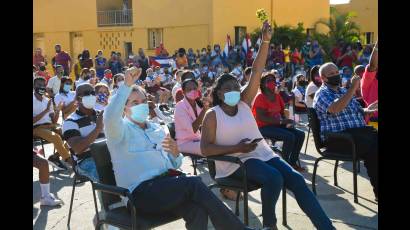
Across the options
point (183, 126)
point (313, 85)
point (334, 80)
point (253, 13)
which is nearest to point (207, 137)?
point (183, 126)

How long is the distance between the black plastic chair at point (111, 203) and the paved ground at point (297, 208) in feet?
3.78

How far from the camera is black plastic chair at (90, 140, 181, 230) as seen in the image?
386cm

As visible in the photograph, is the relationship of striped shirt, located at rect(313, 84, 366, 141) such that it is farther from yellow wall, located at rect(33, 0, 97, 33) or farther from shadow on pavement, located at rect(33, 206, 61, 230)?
yellow wall, located at rect(33, 0, 97, 33)

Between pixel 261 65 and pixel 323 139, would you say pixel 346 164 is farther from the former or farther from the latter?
pixel 261 65

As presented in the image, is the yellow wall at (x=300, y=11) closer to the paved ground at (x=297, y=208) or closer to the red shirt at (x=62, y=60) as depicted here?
the red shirt at (x=62, y=60)

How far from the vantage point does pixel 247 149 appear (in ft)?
15.8

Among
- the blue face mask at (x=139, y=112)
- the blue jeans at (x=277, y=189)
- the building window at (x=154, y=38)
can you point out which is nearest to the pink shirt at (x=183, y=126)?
the blue jeans at (x=277, y=189)

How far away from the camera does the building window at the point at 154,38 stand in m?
A: 33.0

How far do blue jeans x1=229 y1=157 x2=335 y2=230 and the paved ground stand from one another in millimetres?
597

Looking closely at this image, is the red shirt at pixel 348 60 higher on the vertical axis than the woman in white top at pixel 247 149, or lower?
higher

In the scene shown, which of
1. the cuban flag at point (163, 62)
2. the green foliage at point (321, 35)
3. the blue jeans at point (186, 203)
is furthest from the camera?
the green foliage at point (321, 35)

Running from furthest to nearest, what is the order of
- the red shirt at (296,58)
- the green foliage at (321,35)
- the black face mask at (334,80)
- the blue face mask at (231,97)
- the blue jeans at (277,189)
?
the green foliage at (321,35), the red shirt at (296,58), the black face mask at (334,80), the blue face mask at (231,97), the blue jeans at (277,189)

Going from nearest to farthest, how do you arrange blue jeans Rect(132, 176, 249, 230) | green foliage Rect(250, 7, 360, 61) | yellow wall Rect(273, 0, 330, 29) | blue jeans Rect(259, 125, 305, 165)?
blue jeans Rect(132, 176, 249, 230) < blue jeans Rect(259, 125, 305, 165) < green foliage Rect(250, 7, 360, 61) < yellow wall Rect(273, 0, 330, 29)

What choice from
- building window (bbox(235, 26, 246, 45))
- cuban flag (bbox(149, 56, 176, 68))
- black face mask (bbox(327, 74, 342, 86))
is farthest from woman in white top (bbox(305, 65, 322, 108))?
building window (bbox(235, 26, 246, 45))
